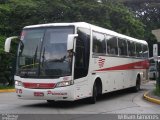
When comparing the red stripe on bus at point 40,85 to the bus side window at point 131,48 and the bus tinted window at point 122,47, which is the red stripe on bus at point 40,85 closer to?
the bus tinted window at point 122,47

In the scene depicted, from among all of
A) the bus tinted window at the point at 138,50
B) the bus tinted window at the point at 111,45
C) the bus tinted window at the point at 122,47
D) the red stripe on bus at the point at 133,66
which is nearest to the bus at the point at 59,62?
the bus tinted window at the point at 111,45

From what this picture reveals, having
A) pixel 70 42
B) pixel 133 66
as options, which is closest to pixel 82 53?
pixel 70 42

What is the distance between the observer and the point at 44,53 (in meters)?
16.0

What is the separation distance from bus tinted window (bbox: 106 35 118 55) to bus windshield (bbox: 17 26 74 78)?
410cm

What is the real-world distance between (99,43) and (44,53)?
11.2ft

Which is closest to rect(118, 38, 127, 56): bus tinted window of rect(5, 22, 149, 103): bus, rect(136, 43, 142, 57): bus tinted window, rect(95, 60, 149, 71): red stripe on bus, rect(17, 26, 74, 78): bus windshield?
rect(95, 60, 149, 71): red stripe on bus

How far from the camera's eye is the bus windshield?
51.3 feet

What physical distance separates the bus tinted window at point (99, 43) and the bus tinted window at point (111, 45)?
0.70 metres

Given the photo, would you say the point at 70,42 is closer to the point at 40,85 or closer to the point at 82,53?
the point at 82,53

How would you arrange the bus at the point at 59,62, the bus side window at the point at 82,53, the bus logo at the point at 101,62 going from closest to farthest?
the bus at the point at 59,62, the bus side window at the point at 82,53, the bus logo at the point at 101,62

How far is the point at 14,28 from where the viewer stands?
3297 cm

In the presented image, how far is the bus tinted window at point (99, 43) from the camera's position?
17969 millimetres

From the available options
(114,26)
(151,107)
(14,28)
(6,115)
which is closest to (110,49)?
(151,107)

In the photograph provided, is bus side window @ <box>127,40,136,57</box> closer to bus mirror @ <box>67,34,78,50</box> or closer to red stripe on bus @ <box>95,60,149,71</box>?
red stripe on bus @ <box>95,60,149,71</box>
